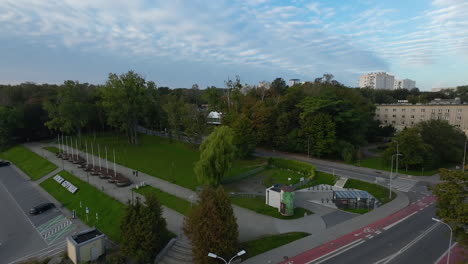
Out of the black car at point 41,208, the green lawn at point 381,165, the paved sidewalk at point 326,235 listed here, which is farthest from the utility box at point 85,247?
the green lawn at point 381,165

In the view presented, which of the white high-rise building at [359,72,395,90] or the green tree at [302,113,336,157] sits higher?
the white high-rise building at [359,72,395,90]

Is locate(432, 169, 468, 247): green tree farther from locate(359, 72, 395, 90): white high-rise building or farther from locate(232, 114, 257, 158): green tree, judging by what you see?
locate(359, 72, 395, 90): white high-rise building

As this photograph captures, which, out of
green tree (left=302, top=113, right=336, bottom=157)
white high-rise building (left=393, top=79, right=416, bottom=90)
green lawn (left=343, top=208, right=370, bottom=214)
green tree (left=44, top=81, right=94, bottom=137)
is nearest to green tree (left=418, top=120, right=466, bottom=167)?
green tree (left=302, top=113, right=336, bottom=157)

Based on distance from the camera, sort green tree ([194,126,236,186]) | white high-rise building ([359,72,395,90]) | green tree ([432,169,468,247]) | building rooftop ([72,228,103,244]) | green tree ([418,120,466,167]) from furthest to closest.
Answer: white high-rise building ([359,72,395,90]) → green tree ([418,120,466,167]) → green tree ([194,126,236,186]) → building rooftop ([72,228,103,244]) → green tree ([432,169,468,247])

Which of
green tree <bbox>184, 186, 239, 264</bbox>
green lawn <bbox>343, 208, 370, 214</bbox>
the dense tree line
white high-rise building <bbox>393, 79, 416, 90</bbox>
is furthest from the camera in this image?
white high-rise building <bbox>393, 79, 416, 90</bbox>

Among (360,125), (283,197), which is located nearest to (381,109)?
(360,125)

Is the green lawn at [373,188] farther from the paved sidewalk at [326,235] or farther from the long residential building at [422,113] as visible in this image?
the long residential building at [422,113]

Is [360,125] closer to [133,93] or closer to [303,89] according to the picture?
[303,89]

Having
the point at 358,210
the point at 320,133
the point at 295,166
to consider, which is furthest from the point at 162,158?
the point at 358,210
